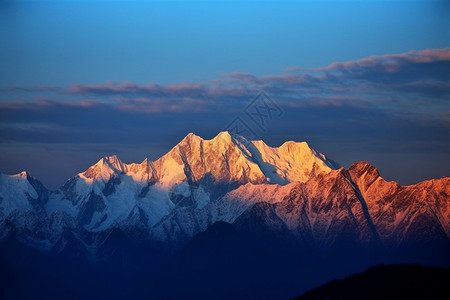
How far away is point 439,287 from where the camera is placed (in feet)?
649

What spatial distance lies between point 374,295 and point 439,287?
10332 mm

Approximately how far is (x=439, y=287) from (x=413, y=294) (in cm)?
450

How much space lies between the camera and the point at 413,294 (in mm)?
196750

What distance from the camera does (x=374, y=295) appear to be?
199m

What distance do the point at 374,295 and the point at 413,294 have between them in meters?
6.31
